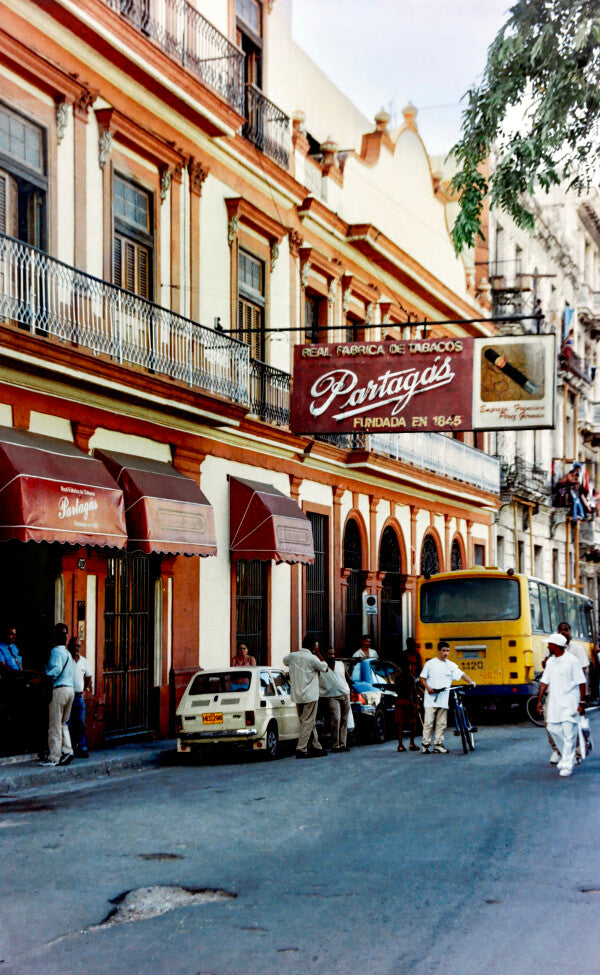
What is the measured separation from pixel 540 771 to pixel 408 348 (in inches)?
288

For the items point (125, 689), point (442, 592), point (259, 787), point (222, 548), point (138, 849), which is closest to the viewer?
point (138, 849)

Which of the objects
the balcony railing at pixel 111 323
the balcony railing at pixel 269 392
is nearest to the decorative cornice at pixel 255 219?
the balcony railing at pixel 269 392

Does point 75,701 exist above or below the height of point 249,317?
below

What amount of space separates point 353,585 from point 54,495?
46.0 ft

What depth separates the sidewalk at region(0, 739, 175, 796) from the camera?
14523 millimetres

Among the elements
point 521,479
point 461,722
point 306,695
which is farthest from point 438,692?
point 521,479

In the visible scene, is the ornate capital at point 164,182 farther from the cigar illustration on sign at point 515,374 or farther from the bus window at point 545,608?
the bus window at point 545,608

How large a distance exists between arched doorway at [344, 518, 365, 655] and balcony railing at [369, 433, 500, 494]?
1.97m

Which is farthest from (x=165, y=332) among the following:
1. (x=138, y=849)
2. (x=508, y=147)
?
(x=138, y=849)

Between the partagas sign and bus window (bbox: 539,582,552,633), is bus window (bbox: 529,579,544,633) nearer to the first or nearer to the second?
bus window (bbox: 539,582,552,633)

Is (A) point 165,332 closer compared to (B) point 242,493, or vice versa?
(A) point 165,332

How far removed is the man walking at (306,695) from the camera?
17.8 m

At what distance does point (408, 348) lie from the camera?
791 inches

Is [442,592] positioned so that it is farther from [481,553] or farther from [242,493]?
[481,553]
